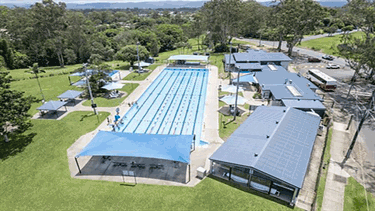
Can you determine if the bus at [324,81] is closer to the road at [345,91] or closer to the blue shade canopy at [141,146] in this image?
the road at [345,91]

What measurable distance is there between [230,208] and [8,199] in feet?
51.0

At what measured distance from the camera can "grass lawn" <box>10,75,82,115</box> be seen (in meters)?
33.5

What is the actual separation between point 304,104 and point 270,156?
489 inches

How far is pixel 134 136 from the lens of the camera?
1848 centimetres

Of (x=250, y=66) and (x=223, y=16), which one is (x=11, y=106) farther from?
(x=223, y=16)

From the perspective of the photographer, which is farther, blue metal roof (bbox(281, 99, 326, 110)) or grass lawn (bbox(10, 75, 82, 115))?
grass lawn (bbox(10, 75, 82, 115))

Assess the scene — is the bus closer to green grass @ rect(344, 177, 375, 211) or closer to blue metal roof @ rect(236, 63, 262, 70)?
blue metal roof @ rect(236, 63, 262, 70)

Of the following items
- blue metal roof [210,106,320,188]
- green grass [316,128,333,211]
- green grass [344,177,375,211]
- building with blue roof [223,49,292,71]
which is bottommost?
green grass [344,177,375,211]

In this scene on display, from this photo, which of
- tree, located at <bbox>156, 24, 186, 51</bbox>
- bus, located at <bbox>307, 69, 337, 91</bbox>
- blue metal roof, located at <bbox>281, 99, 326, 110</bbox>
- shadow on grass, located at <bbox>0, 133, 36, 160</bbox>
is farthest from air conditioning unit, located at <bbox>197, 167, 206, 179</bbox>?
tree, located at <bbox>156, 24, 186, 51</bbox>

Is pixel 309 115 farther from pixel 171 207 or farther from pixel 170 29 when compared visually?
pixel 170 29

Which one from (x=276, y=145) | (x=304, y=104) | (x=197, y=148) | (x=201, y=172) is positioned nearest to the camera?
(x=201, y=172)

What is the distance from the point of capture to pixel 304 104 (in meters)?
23.9

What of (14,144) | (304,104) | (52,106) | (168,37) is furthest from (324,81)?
(168,37)

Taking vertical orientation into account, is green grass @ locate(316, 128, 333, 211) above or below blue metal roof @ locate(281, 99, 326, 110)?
below
